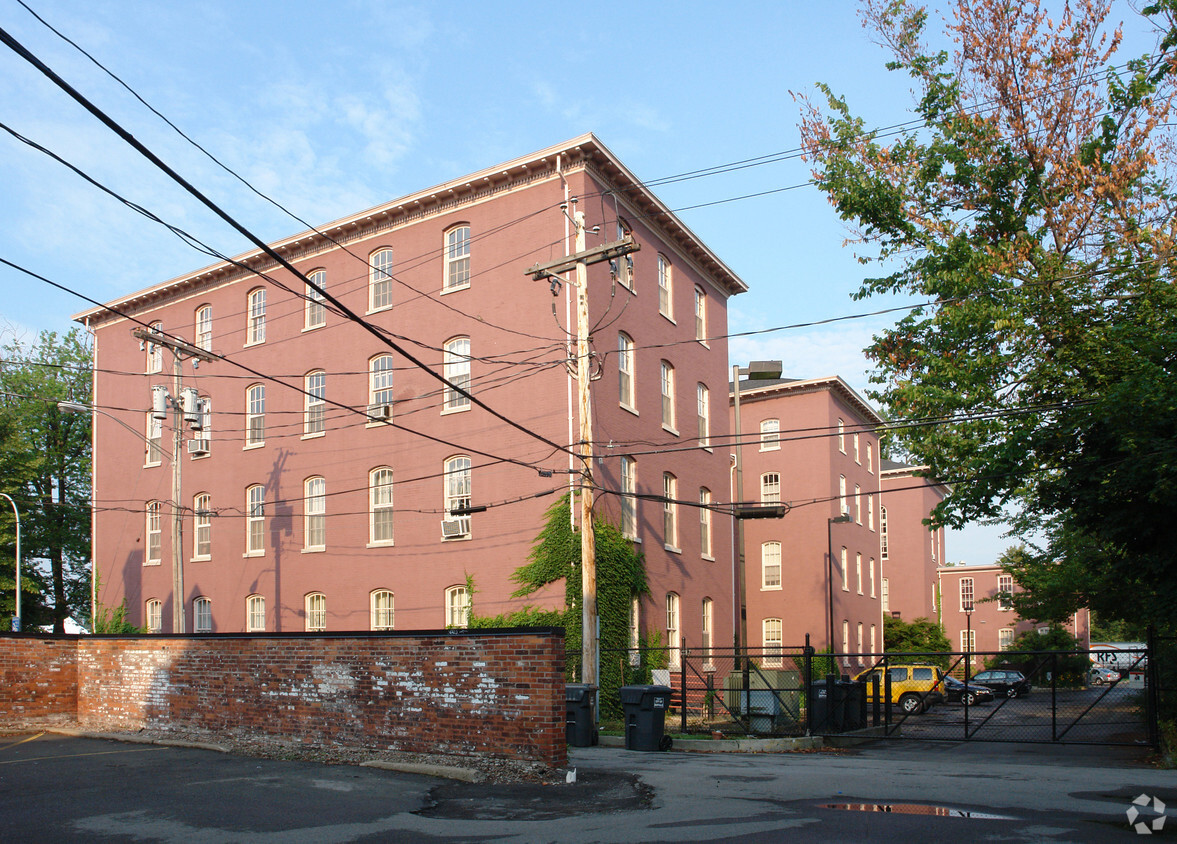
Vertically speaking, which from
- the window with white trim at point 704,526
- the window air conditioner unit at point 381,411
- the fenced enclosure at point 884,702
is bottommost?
the fenced enclosure at point 884,702

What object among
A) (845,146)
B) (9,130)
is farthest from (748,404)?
(9,130)

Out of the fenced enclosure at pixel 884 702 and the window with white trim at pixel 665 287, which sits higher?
the window with white trim at pixel 665 287

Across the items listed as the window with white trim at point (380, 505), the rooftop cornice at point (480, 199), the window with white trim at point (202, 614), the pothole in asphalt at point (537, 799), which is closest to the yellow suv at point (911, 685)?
the rooftop cornice at point (480, 199)

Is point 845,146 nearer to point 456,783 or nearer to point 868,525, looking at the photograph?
point 456,783

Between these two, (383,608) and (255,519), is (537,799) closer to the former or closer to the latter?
(383,608)

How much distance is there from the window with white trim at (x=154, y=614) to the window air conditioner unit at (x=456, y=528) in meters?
14.8

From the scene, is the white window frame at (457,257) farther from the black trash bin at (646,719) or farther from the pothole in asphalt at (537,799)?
the pothole in asphalt at (537,799)

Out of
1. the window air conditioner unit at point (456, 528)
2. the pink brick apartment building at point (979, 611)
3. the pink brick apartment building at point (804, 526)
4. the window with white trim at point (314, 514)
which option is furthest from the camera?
the pink brick apartment building at point (979, 611)

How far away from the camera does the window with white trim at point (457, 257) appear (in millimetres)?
30234

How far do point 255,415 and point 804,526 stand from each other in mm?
25323

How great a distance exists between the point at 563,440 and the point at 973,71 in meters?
13.4

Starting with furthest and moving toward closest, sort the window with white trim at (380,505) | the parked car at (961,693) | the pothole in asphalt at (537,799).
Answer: the parked car at (961,693) → the window with white trim at (380,505) → the pothole in asphalt at (537,799)

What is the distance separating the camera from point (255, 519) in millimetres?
Result: 34656

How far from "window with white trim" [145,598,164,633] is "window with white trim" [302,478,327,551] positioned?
27.4 ft
